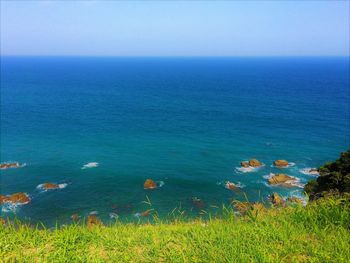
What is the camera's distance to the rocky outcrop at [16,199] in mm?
32500

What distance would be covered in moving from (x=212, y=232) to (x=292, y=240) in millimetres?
1821

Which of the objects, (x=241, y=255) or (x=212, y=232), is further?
(x=212, y=232)

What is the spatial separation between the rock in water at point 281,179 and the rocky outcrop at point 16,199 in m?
30.2

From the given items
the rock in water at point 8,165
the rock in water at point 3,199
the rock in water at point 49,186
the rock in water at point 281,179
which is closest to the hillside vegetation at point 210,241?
the rock in water at point 3,199

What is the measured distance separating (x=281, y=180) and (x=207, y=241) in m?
34.4

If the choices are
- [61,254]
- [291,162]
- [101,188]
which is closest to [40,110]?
[101,188]

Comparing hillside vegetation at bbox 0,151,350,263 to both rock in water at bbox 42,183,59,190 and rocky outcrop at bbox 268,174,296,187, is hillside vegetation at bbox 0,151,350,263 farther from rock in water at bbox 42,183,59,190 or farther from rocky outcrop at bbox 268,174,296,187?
rocky outcrop at bbox 268,174,296,187

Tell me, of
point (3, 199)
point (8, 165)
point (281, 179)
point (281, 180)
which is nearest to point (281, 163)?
point (281, 179)

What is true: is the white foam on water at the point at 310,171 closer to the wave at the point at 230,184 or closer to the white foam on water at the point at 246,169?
the white foam on water at the point at 246,169

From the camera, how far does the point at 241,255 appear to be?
5.80 meters

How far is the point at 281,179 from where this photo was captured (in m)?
38.2

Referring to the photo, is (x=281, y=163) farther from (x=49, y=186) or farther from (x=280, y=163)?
(x=49, y=186)

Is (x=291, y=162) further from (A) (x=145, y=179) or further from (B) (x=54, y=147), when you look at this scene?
(B) (x=54, y=147)

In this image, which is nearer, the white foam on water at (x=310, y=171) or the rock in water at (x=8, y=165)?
the white foam on water at (x=310, y=171)
